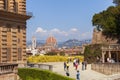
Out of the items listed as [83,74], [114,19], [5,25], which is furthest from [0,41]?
[114,19]

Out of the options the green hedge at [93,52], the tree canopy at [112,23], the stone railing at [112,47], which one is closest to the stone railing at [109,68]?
the tree canopy at [112,23]

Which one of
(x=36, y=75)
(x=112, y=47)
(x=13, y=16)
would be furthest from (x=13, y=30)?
(x=112, y=47)

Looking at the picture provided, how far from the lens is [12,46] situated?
50.2m

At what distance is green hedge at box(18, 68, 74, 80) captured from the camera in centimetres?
→ 4041

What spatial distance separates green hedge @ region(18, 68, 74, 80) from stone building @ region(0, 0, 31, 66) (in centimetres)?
457

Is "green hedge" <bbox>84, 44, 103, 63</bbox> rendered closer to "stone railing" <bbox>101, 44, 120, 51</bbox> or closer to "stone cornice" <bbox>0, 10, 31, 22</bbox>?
"stone railing" <bbox>101, 44, 120, 51</bbox>

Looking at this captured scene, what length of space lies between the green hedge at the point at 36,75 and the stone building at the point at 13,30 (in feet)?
15.0

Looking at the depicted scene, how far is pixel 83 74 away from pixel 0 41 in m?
10.2

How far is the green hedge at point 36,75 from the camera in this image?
40406 mm

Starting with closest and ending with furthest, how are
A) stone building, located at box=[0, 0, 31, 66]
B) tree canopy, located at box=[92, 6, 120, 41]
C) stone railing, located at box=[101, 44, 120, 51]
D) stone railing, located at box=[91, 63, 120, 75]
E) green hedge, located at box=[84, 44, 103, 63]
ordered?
stone building, located at box=[0, 0, 31, 66]
stone railing, located at box=[91, 63, 120, 75]
tree canopy, located at box=[92, 6, 120, 41]
green hedge, located at box=[84, 44, 103, 63]
stone railing, located at box=[101, 44, 120, 51]

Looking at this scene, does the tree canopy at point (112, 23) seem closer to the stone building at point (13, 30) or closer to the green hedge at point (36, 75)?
the stone building at point (13, 30)

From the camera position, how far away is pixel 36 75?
1686 inches

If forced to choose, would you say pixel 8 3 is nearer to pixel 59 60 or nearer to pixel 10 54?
pixel 10 54

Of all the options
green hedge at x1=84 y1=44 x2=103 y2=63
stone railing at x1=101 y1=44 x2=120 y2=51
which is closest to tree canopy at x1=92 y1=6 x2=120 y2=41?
stone railing at x1=101 y1=44 x2=120 y2=51
